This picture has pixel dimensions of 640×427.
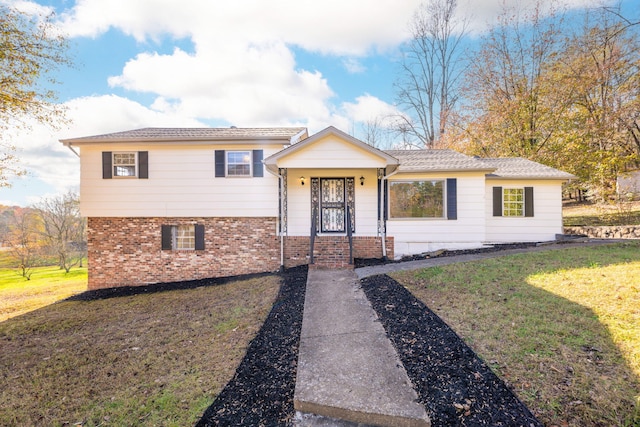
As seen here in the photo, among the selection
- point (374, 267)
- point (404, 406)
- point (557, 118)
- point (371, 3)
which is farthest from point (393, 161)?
point (557, 118)

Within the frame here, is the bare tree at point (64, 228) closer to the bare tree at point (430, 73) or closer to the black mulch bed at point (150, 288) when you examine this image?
the black mulch bed at point (150, 288)

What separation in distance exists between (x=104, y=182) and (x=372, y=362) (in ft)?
33.8

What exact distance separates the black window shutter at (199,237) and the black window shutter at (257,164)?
258 cm

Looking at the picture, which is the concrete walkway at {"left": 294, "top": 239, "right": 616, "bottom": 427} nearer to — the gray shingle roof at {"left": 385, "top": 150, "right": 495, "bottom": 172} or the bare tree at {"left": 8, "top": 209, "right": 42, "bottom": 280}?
the gray shingle roof at {"left": 385, "top": 150, "right": 495, "bottom": 172}

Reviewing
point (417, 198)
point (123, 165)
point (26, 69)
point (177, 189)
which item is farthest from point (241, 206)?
point (26, 69)

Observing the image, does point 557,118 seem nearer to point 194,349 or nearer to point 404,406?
point 404,406

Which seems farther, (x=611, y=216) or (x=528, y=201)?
(x=611, y=216)

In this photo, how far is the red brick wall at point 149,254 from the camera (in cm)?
947

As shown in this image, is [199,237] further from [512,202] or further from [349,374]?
[512,202]

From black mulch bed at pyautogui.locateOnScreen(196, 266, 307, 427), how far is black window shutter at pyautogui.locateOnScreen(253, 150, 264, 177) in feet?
17.8

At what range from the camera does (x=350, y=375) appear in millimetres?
3053

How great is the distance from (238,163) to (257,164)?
64cm

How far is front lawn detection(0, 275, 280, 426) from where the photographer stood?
304 centimetres

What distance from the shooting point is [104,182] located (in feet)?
30.9
